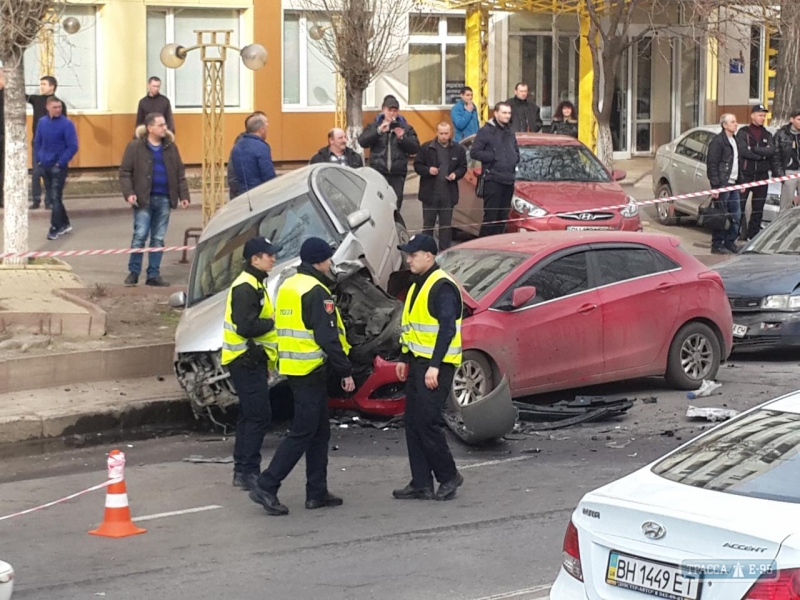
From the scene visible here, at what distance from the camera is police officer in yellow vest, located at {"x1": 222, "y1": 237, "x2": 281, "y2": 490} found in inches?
356

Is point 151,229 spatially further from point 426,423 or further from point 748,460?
point 748,460

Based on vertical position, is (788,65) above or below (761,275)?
above

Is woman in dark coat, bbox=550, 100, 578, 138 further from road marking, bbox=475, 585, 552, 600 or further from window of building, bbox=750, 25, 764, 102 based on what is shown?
road marking, bbox=475, 585, 552, 600

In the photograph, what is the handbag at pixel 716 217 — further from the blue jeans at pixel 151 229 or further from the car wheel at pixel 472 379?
the car wheel at pixel 472 379

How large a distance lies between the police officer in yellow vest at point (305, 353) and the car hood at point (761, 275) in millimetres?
6617

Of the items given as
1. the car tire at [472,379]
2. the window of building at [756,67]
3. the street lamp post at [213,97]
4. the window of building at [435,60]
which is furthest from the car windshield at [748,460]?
the window of building at [756,67]

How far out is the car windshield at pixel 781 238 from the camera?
15180mm

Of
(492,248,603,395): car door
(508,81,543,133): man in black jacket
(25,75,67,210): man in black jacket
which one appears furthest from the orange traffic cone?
(508,81,543,133): man in black jacket

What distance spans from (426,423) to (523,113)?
47.9 ft

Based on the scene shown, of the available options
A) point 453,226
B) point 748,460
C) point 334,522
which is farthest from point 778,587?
point 453,226

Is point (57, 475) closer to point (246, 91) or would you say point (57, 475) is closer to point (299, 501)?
point (299, 501)

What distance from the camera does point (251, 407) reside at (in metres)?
9.16

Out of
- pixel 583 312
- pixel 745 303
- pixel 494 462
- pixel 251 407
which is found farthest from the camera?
pixel 745 303

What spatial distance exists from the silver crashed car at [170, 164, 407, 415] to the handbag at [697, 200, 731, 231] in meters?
7.36
